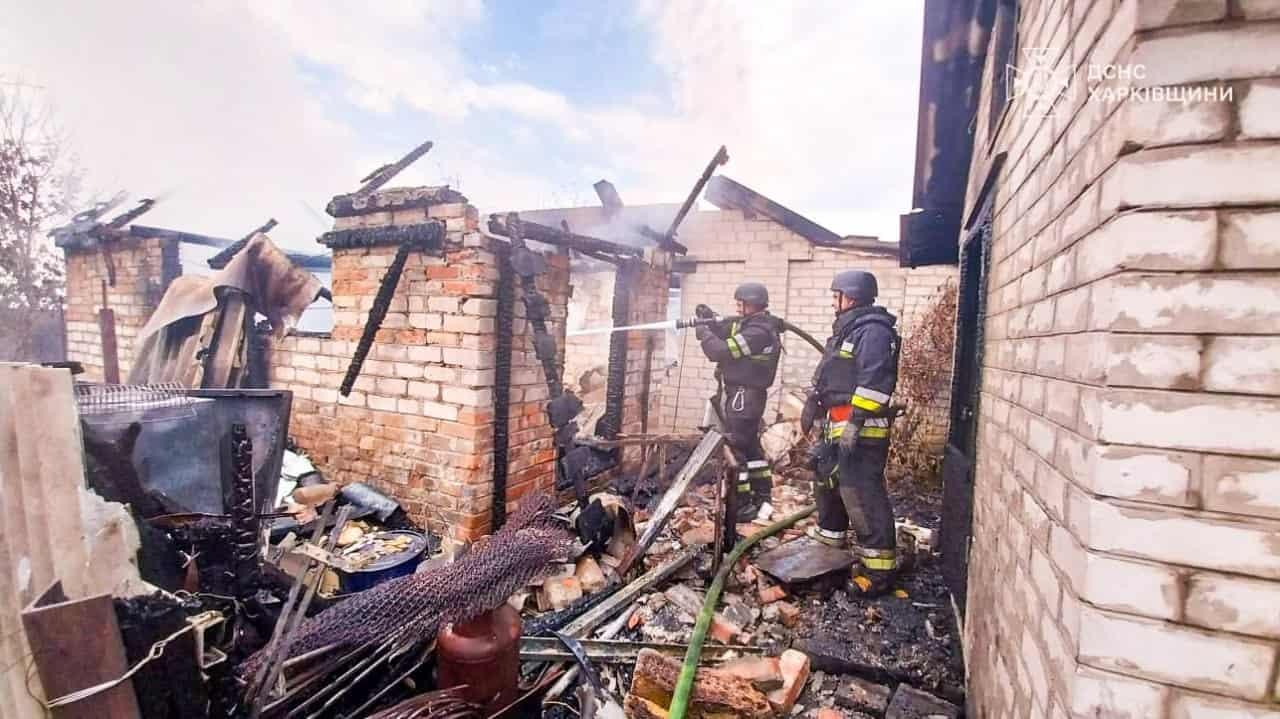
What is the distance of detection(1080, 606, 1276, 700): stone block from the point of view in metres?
0.97

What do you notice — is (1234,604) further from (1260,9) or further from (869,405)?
(869,405)

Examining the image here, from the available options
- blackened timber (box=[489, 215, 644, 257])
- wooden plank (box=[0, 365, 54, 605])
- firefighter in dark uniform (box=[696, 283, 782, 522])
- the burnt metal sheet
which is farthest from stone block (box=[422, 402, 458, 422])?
firefighter in dark uniform (box=[696, 283, 782, 522])

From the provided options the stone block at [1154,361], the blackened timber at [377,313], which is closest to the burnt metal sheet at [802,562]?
the stone block at [1154,361]

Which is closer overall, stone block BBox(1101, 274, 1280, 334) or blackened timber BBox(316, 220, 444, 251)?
stone block BBox(1101, 274, 1280, 334)

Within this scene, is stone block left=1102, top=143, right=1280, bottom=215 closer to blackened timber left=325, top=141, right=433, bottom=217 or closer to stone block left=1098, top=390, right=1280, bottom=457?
stone block left=1098, top=390, right=1280, bottom=457

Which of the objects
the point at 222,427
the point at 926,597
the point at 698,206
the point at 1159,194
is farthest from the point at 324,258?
the point at 1159,194

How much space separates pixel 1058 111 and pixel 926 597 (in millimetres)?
3354

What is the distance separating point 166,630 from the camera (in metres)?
1.59

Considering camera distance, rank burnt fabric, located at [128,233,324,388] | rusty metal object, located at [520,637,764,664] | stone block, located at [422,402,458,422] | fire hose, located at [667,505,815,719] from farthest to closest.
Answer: burnt fabric, located at [128,233,324,388] → stone block, located at [422,402,458,422] → rusty metal object, located at [520,637,764,664] → fire hose, located at [667,505,815,719]

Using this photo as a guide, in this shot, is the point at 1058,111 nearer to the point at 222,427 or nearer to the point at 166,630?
the point at 166,630

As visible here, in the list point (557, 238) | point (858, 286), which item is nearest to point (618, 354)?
point (557, 238)

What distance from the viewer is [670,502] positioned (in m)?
3.94

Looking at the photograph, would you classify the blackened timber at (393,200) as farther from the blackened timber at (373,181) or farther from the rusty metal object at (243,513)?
the rusty metal object at (243,513)

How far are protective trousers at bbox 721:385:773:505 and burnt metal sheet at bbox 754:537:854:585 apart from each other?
1501 mm
